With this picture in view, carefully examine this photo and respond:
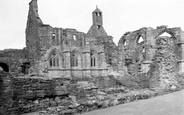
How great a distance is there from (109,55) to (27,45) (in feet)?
42.9

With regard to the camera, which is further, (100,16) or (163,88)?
(100,16)

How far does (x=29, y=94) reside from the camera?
680cm

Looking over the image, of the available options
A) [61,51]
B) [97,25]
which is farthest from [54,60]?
[97,25]

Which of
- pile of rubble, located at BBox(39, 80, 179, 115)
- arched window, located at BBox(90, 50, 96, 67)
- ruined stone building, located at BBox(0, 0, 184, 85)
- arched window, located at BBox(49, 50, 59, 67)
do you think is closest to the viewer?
pile of rubble, located at BBox(39, 80, 179, 115)

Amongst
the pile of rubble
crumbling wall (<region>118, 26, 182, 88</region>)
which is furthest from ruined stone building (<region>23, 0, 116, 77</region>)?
the pile of rubble

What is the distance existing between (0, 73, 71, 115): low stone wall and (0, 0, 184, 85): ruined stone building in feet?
58.5

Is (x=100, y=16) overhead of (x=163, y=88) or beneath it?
overhead

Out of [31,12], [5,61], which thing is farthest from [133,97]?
[31,12]

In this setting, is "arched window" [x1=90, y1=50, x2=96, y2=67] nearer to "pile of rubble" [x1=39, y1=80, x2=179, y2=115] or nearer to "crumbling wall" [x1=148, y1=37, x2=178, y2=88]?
"crumbling wall" [x1=148, y1=37, x2=178, y2=88]

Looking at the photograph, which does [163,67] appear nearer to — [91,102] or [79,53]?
[91,102]

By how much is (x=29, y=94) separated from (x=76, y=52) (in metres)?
24.8

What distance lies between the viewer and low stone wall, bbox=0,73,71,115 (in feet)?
21.0

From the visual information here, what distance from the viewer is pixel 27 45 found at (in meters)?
31.1

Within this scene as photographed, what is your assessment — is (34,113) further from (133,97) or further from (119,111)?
(133,97)
